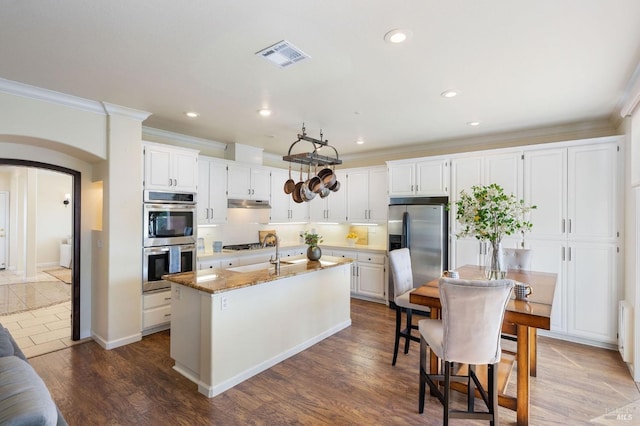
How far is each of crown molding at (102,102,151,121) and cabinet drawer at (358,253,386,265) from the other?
160 inches

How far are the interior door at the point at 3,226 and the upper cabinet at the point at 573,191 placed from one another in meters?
11.8

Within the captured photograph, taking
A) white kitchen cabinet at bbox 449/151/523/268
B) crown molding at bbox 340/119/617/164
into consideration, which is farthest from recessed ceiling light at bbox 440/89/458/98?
crown molding at bbox 340/119/617/164

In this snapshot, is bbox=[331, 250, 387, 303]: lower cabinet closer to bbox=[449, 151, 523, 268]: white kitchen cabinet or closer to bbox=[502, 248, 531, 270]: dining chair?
bbox=[449, 151, 523, 268]: white kitchen cabinet

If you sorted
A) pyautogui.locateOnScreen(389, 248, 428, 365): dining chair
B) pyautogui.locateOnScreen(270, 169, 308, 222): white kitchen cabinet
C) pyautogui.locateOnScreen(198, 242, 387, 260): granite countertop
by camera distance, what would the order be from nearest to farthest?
pyautogui.locateOnScreen(389, 248, 428, 365): dining chair
pyautogui.locateOnScreen(198, 242, 387, 260): granite countertop
pyautogui.locateOnScreen(270, 169, 308, 222): white kitchen cabinet

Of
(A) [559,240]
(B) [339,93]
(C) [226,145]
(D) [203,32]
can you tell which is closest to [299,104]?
(B) [339,93]

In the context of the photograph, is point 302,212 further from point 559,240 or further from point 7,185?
point 7,185

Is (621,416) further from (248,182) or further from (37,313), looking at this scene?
(37,313)

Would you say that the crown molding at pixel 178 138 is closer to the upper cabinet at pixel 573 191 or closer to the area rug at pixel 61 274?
the area rug at pixel 61 274

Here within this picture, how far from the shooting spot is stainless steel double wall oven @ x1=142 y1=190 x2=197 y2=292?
4.02 metres

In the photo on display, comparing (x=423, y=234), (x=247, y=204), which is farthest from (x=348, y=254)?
(x=247, y=204)

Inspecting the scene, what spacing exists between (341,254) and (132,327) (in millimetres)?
3589

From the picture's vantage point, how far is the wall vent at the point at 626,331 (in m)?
3.18

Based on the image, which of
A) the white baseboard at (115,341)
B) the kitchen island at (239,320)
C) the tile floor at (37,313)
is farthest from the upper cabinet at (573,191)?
the tile floor at (37,313)

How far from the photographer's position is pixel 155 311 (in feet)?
13.6
